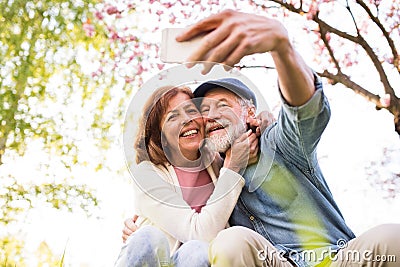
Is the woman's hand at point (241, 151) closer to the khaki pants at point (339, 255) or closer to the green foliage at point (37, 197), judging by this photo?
the khaki pants at point (339, 255)

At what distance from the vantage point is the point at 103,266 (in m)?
2.75

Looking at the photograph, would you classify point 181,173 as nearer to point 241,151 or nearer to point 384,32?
point 241,151

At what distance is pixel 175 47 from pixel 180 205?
1.40 feet

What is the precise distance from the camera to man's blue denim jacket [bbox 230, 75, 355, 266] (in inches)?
33.2

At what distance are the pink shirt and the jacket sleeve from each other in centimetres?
1

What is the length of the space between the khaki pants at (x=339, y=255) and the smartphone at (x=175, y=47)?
0.21 m

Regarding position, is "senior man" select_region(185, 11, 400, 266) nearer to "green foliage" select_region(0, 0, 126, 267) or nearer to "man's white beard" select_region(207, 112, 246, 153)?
"man's white beard" select_region(207, 112, 246, 153)

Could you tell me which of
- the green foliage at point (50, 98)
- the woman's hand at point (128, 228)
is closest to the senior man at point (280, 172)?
the woman's hand at point (128, 228)

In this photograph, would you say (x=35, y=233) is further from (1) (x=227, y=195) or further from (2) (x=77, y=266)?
(1) (x=227, y=195)

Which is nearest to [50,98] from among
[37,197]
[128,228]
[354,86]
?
[37,197]

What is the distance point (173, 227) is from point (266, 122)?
24cm

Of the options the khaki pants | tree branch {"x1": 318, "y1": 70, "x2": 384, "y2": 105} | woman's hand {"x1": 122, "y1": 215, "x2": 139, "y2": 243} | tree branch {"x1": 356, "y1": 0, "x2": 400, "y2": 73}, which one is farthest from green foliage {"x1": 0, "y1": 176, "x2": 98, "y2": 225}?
the khaki pants

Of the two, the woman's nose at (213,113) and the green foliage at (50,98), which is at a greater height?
the woman's nose at (213,113)

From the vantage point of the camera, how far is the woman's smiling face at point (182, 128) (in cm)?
99
